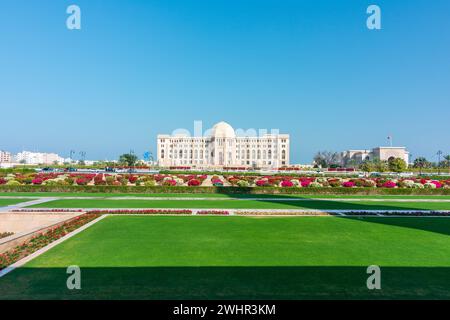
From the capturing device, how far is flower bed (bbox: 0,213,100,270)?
8.39 m

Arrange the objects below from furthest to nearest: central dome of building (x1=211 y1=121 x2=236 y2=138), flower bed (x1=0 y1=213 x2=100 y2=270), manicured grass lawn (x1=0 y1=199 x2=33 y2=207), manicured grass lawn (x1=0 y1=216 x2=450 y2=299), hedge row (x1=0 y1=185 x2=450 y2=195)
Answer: central dome of building (x1=211 y1=121 x2=236 y2=138) < hedge row (x1=0 y1=185 x2=450 y2=195) < manicured grass lawn (x1=0 y1=199 x2=33 y2=207) < flower bed (x1=0 y1=213 x2=100 y2=270) < manicured grass lawn (x1=0 y1=216 x2=450 y2=299)

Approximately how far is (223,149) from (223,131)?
6.45 m

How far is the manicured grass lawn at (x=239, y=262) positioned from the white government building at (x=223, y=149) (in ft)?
303

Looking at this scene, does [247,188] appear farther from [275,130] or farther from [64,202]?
[275,130]

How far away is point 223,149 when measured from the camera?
104 m

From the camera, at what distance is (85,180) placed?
29.8 meters

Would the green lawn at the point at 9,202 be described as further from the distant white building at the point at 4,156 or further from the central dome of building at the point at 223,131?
the distant white building at the point at 4,156

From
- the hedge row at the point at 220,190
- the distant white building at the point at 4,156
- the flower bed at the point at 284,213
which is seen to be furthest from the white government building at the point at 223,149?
the distant white building at the point at 4,156

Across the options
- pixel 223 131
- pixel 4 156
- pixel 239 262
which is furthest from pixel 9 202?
pixel 4 156

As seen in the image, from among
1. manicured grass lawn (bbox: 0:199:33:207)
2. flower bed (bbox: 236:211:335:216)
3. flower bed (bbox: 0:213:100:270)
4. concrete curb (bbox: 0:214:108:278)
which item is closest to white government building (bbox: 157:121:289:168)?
manicured grass lawn (bbox: 0:199:33:207)

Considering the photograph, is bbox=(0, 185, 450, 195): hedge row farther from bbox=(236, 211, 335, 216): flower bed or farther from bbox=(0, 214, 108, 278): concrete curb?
bbox=(0, 214, 108, 278): concrete curb

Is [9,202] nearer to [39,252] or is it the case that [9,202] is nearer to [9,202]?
[9,202]
